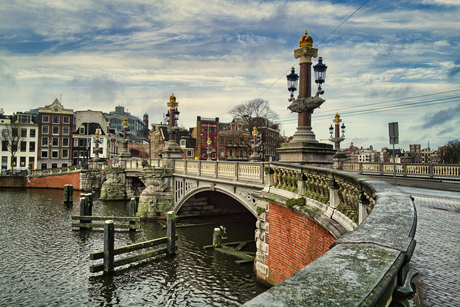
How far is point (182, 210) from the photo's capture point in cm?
2544

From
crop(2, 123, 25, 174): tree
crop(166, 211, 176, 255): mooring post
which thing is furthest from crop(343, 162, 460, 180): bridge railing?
crop(2, 123, 25, 174): tree

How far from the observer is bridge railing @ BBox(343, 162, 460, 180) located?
2106 centimetres

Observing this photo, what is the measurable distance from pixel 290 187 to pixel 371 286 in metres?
8.01

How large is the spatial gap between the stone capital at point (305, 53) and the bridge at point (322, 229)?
3.99 metres

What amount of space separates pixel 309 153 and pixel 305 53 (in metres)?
3.52

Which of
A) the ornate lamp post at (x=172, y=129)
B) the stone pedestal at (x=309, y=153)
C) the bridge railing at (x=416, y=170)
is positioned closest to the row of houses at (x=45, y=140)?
the ornate lamp post at (x=172, y=129)

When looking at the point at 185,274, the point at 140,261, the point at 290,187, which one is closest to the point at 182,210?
the point at 140,261

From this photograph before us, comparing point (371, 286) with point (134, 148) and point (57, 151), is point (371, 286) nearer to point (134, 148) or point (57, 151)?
point (57, 151)

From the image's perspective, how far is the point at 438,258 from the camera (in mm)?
4574

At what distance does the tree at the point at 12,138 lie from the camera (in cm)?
5788

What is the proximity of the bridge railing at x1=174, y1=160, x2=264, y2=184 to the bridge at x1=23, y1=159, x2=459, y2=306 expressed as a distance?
0.05m

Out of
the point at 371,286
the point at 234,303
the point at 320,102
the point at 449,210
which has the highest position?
the point at 320,102

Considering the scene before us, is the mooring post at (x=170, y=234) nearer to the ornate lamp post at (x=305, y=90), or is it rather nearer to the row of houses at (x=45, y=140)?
the ornate lamp post at (x=305, y=90)

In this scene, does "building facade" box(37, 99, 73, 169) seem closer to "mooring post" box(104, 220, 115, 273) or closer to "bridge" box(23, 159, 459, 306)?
"bridge" box(23, 159, 459, 306)
